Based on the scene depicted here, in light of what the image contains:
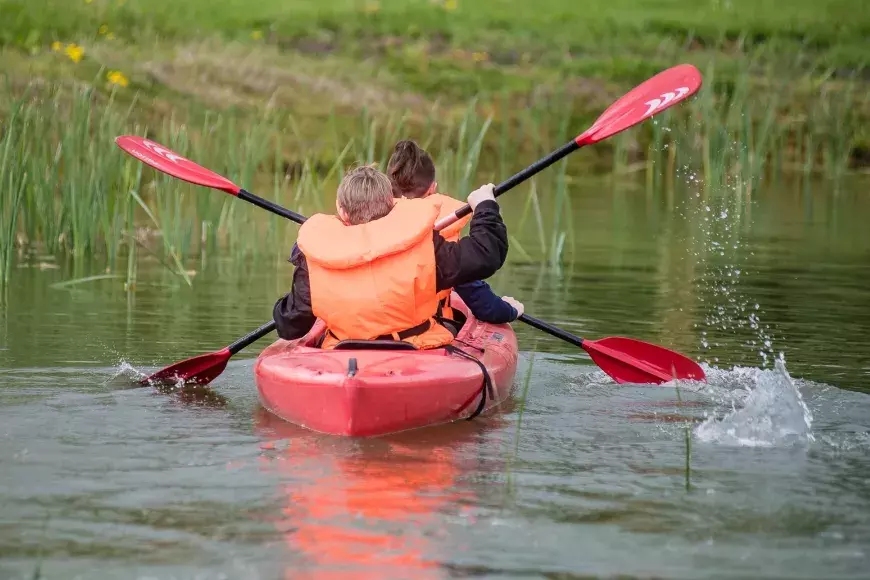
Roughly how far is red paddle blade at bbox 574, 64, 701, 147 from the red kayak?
1.58 meters

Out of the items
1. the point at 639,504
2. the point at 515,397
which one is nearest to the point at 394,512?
the point at 639,504

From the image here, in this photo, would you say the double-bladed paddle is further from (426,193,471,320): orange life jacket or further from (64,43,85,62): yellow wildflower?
(64,43,85,62): yellow wildflower

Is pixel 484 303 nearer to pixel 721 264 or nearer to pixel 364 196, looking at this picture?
pixel 364 196

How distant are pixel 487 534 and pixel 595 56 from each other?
17.8 meters

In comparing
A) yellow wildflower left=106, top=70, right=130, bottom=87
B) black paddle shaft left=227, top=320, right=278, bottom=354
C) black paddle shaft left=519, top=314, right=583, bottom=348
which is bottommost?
black paddle shaft left=227, top=320, right=278, bottom=354

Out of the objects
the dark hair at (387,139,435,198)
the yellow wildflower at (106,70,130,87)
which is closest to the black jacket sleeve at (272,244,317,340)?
the dark hair at (387,139,435,198)

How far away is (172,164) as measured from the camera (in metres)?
8.02

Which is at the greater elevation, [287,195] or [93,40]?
[93,40]

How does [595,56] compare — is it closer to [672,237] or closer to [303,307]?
[672,237]

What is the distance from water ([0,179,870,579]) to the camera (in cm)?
429

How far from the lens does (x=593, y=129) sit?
7445 millimetres

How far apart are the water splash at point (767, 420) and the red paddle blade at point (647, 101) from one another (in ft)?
5.56

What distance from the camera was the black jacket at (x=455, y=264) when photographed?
20.1 ft

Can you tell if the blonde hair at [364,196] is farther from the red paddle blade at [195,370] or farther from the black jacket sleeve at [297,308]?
the red paddle blade at [195,370]
